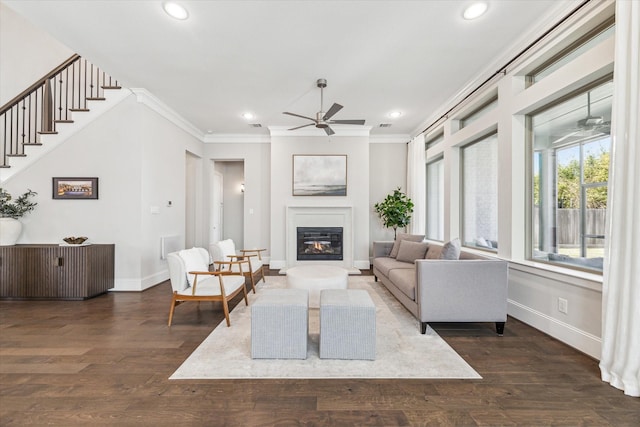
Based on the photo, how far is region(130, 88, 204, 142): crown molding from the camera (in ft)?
15.5

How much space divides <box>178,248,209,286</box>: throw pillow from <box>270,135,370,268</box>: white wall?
2.92 metres

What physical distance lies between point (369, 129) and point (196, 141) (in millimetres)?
3828

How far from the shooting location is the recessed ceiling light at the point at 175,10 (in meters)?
2.77

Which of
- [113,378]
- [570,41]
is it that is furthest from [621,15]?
[113,378]

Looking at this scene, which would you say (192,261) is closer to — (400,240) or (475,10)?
(400,240)

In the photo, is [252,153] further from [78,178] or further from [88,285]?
[88,285]

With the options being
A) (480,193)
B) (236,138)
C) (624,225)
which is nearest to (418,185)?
(480,193)

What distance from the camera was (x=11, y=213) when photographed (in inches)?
177

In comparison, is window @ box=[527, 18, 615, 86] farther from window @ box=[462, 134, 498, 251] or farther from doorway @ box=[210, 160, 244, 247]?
doorway @ box=[210, 160, 244, 247]

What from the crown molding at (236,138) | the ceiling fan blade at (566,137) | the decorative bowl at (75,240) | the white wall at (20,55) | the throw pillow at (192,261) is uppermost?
the white wall at (20,55)

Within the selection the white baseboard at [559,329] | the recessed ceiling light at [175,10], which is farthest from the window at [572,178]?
the recessed ceiling light at [175,10]

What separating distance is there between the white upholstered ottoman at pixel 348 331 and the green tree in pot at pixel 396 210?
4244 millimetres

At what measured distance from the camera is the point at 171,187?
223 inches

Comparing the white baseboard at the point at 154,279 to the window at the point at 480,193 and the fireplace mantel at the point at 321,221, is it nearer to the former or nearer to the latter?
the fireplace mantel at the point at 321,221
